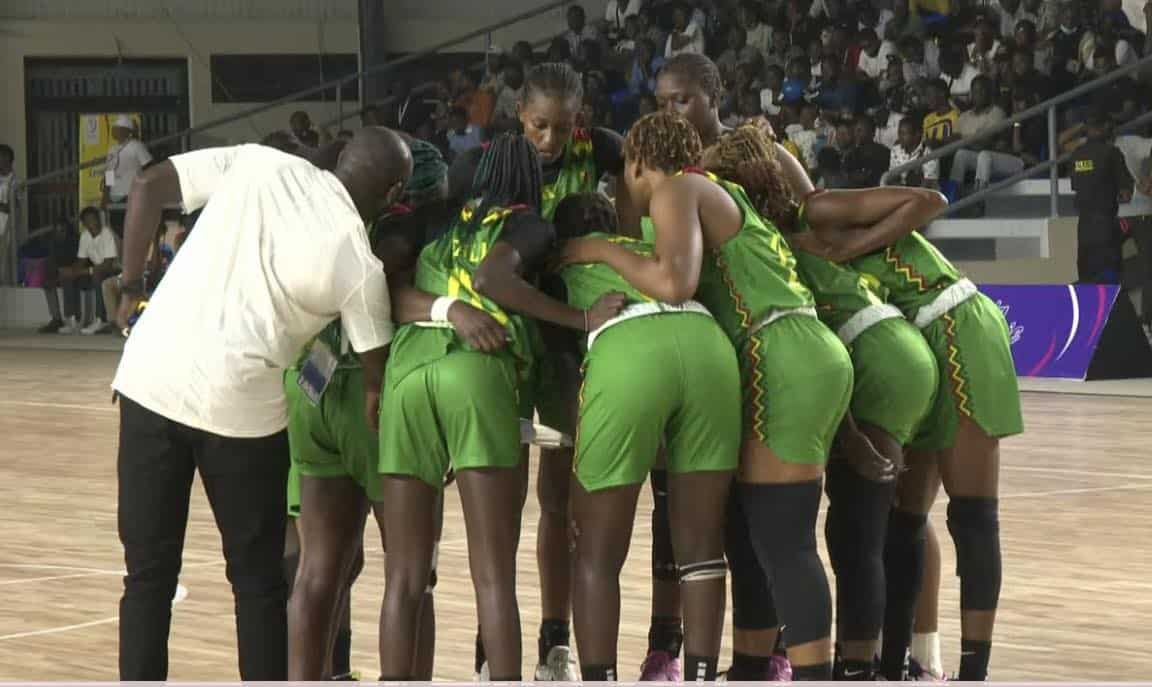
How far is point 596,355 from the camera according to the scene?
15.9ft

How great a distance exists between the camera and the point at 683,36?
19.6 metres

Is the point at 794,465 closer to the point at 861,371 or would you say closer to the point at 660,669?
the point at 861,371

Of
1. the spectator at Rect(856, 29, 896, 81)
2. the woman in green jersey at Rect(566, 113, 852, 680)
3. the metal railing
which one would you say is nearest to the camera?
the woman in green jersey at Rect(566, 113, 852, 680)

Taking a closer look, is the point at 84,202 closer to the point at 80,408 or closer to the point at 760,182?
the point at 80,408

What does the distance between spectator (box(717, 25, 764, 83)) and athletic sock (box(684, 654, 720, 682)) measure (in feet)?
45.7

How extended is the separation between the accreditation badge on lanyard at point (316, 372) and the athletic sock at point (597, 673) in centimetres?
88

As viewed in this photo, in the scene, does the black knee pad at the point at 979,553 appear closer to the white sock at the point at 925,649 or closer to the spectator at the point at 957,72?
the white sock at the point at 925,649

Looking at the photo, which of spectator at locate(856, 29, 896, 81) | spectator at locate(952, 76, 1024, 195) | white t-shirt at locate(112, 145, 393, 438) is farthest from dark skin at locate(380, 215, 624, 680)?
spectator at locate(856, 29, 896, 81)

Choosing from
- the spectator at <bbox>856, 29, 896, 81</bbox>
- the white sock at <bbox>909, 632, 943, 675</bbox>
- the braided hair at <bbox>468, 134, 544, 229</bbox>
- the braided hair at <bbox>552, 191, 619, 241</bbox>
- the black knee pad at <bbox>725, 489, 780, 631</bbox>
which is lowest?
the white sock at <bbox>909, 632, 943, 675</bbox>

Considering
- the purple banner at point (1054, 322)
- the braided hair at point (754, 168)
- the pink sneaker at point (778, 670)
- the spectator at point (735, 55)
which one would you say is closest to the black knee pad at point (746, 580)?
the pink sneaker at point (778, 670)

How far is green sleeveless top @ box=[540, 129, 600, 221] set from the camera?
5.45 m

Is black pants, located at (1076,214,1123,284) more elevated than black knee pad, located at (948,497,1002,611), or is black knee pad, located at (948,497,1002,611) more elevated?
black pants, located at (1076,214,1123,284)

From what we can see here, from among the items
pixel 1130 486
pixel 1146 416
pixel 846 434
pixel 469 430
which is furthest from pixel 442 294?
pixel 1146 416

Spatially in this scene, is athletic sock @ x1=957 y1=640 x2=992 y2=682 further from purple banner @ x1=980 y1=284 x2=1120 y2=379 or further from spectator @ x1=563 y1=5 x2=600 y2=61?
spectator @ x1=563 y1=5 x2=600 y2=61
